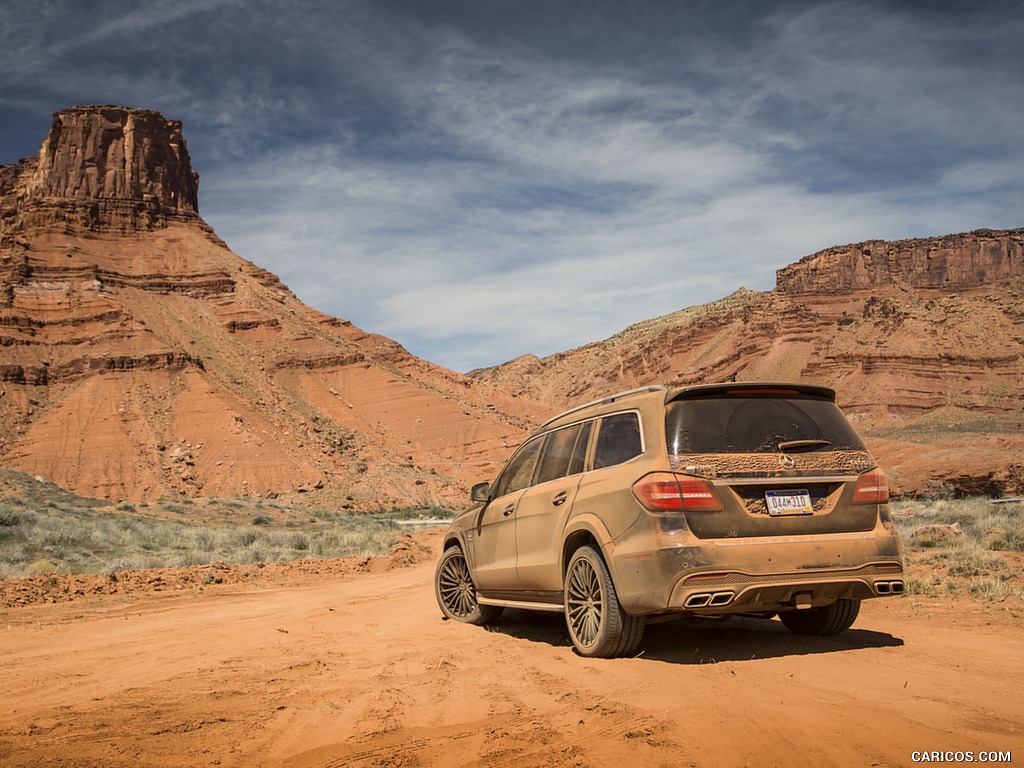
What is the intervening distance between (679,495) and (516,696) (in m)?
1.60

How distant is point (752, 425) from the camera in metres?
5.53

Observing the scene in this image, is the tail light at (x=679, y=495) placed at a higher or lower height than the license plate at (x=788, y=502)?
higher

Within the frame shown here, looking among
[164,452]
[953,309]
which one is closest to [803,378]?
[953,309]

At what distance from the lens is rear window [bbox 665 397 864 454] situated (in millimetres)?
5379

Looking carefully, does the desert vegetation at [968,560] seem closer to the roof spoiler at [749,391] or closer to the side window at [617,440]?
the roof spoiler at [749,391]

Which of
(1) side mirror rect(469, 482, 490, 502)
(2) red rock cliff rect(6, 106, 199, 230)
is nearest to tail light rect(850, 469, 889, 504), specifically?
(1) side mirror rect(469, 482, 490, 502)

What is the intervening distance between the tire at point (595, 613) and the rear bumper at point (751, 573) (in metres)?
0.18

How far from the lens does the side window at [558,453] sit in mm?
6547

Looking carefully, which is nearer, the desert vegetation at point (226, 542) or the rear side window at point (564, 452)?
the rear side window at point (564, 452)

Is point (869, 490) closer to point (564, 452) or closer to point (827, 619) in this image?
point (827, 619)

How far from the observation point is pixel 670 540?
5.07 metres

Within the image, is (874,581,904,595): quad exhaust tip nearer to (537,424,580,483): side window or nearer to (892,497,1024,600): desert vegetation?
(537,424,580,483): side window

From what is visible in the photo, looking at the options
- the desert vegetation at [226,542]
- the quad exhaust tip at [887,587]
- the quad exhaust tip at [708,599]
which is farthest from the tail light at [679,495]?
the desert vegetation at [226,542]

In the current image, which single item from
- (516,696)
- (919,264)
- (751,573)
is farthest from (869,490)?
(919,264)
